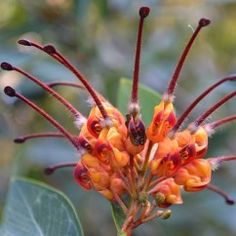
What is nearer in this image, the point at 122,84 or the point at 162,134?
the point at 162,134

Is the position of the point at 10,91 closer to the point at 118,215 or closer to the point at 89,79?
the point at 118,215

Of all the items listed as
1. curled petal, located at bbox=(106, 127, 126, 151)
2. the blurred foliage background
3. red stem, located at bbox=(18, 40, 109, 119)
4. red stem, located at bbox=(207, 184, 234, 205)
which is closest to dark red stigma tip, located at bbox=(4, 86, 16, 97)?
red stem, located at bbox=(18, 40, 109, 119)

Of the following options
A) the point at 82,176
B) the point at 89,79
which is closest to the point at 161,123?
the point at 82,176

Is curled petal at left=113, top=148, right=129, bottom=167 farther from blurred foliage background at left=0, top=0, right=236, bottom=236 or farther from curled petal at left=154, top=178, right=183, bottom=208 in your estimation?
blurred foliage background at left=0, top=0, right=236, bottom=236

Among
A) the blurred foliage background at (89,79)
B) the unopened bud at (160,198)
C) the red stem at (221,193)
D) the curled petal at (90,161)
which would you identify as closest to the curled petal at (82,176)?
the curled petal at (90,161)

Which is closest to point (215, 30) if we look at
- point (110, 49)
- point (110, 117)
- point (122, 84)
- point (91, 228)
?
point (110, 49)

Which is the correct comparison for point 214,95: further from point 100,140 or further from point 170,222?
point 100,140

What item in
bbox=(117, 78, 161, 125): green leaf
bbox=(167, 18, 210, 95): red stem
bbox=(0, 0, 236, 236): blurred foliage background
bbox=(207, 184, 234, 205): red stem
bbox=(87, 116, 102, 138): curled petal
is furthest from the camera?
bbox=(0, 0, 236, 236): blurred foliage background
